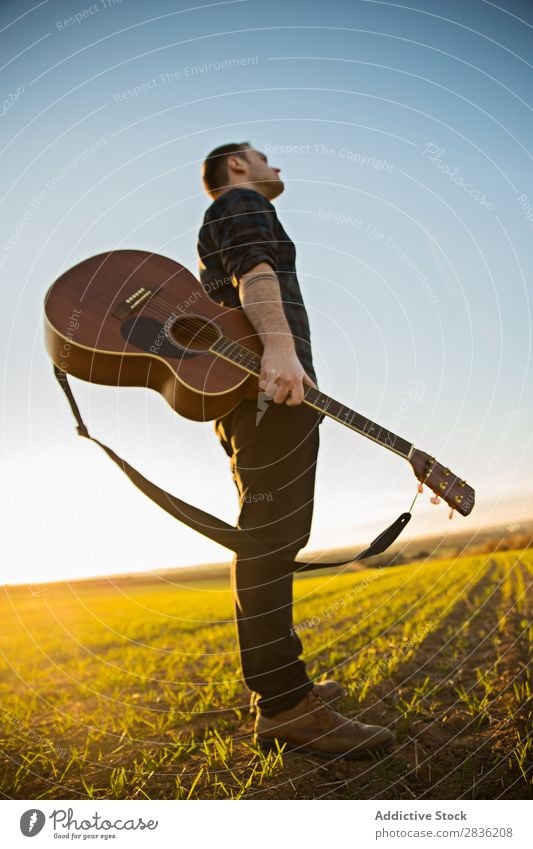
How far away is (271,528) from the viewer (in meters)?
2.43

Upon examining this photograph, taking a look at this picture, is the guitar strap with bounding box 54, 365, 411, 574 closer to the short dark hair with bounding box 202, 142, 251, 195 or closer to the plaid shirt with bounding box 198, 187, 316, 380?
the plaid shirt with bounding box 198, 187, 316, 380

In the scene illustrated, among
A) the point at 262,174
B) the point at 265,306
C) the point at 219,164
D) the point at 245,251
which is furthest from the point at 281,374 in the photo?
the point at 219,164

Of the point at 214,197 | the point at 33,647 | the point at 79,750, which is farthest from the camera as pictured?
the point at 33,647

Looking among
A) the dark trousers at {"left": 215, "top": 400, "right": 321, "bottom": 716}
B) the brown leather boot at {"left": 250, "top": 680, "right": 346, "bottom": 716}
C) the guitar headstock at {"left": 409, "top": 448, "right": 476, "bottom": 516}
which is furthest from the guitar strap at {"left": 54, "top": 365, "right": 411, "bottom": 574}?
the brown leather boot at {"left": 250, "top": 680, "right": 346, "bottom": 716}

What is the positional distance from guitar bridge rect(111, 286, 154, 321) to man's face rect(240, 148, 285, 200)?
0.77 m

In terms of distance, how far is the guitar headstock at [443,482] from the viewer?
97.7 inches

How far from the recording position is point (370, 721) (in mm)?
2619

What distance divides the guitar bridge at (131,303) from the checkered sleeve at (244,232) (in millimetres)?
352

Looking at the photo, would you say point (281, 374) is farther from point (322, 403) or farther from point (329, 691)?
point (329, 691)

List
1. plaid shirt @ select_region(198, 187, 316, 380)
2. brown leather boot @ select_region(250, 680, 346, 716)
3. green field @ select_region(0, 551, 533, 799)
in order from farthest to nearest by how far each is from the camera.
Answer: brown leather boot @ select_region(250, 680, 346, 716), plaid shirt @ select_region(198, 187, 316, 380), green field @ select_region(0, 551, 533, 799)

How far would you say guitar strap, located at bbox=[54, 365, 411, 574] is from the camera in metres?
2.29
